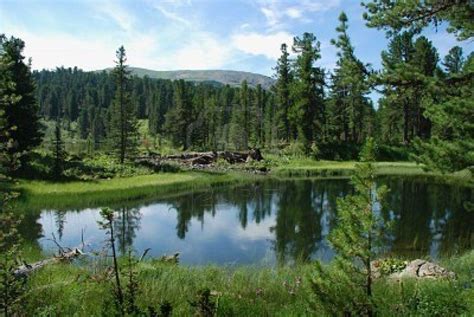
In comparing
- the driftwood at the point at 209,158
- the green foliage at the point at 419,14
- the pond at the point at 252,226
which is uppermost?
the green foliage at the point at 419,14

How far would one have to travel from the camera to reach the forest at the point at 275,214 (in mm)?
7035

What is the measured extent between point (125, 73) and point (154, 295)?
5100cm

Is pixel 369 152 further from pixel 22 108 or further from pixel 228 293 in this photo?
pixel 22 108

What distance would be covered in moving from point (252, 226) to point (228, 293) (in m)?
16.5

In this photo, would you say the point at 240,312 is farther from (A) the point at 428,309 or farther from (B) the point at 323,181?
(B) the point at 323,181

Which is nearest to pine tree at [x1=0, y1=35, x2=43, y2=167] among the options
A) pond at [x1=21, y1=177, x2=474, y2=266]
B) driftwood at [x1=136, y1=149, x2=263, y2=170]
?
pond at [x1=21, y1=177, x2=474, y2=266]

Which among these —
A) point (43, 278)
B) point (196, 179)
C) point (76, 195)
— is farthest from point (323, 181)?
point (43, 278)

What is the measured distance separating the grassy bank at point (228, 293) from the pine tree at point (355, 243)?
0.88ft

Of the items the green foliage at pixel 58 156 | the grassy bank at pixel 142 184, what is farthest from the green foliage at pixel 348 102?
the green foliage at pixel 58 156

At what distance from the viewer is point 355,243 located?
6859 millimetres

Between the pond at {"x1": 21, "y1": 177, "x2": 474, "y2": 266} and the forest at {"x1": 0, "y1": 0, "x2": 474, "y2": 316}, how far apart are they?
141 millimetres

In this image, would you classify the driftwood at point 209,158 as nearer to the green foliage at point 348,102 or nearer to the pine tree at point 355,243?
the green foliage at point 348,102

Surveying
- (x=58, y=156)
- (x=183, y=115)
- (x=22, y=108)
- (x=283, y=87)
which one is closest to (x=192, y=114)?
(x=183, y=115)

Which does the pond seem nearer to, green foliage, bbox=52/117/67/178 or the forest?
the forest
